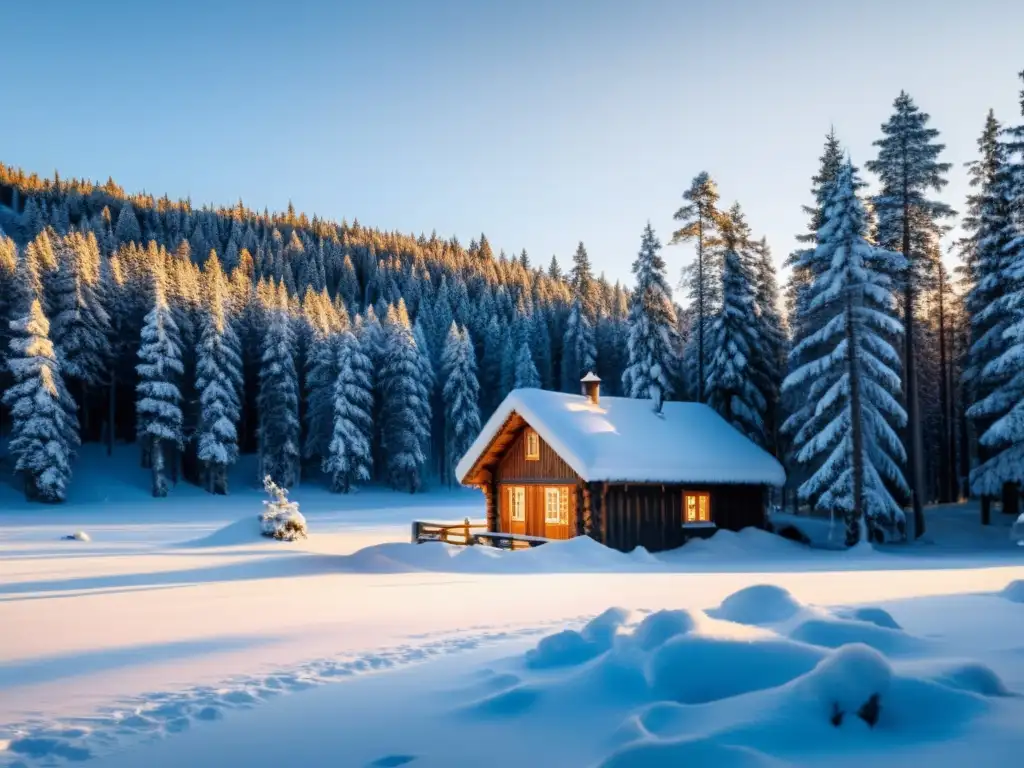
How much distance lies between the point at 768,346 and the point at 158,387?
40663mm

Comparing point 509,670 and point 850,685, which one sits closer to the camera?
point 850,685

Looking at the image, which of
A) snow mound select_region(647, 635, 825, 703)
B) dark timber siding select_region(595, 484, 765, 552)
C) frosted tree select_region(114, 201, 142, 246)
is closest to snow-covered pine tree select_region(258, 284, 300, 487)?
dark timber siding select_region(595, 484, 765, 552)

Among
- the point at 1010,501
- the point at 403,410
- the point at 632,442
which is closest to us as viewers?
the point at 632,442

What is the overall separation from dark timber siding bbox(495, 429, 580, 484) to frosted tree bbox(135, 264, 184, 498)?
3351 cm

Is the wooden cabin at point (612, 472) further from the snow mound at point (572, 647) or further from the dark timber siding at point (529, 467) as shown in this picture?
the snow mound at point (572, 647)

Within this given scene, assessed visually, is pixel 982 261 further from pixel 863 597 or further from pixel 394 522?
pixel 394 522

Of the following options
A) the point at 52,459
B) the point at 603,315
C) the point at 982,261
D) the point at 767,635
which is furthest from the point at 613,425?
the point at 603,315

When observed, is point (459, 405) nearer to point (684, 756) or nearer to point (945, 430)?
point (945, 430)

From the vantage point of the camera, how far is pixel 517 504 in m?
29.4

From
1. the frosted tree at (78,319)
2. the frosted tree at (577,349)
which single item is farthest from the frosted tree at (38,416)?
the frosted tree at (577,349)

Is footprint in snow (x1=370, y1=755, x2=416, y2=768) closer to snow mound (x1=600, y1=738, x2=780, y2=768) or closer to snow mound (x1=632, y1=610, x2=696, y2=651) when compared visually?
snow mound (x1=600, y1=738, x2=780, y2=768)

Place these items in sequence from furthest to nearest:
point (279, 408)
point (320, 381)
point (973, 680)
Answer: point (320, 381)
point (279, 408)
point (973, 680)

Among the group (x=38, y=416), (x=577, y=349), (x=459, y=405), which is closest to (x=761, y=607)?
(x=38, y=416)

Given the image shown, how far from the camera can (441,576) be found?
67.9ft
